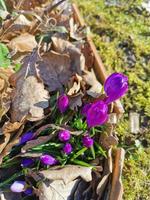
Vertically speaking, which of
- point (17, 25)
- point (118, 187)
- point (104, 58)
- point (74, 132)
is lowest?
point (118, 187)

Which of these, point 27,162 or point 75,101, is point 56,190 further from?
point 75,101

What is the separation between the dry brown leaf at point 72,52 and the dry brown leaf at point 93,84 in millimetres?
34

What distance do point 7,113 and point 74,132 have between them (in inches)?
9.8

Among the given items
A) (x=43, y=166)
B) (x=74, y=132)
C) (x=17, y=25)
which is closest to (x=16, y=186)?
(x=43, y=166)

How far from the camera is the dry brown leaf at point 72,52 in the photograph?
1819 mm

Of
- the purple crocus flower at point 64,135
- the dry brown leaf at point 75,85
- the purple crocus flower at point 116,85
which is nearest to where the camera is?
the purple crocus flower at point 116,85

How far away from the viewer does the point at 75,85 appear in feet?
5.57

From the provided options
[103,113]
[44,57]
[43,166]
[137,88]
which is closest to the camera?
[103,113]

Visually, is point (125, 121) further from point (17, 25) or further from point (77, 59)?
point (17, 25)

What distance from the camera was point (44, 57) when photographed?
5.95ft

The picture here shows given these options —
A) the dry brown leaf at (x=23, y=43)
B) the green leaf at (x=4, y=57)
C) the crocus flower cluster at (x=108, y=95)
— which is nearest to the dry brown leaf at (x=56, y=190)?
the crocus flower cluster at (x=108, y=95)

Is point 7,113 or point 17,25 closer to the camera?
point 7,113

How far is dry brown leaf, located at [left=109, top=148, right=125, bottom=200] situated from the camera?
153 cm

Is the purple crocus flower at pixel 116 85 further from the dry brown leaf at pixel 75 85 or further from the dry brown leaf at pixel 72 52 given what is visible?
the dry brown leaf at pixel 72 52
